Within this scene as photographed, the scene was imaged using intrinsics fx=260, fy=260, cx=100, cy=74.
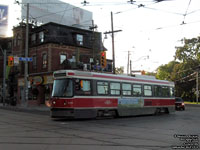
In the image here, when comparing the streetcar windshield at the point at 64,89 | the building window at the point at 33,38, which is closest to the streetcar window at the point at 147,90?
the streetcar windshield at the point at 64,89

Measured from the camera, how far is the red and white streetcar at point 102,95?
15.1 m

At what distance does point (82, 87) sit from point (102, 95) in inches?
67.2

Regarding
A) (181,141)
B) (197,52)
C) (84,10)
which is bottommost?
(181,141)

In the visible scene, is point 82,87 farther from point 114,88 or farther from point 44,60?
point 44,60

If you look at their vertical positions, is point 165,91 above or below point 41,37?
below

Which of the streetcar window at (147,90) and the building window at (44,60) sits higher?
the building window at (44,60)

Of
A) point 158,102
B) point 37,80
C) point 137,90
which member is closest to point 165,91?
point 158,102

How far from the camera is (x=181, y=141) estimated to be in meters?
8.74

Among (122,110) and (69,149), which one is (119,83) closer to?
(122,110)

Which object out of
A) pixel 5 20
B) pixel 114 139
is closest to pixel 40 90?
pixel 5 20

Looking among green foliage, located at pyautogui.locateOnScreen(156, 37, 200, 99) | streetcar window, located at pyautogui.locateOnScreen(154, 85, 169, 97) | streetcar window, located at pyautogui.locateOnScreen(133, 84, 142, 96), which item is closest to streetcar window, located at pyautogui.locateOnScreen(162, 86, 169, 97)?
streetcar window, located at pyautogui.locateOnScreen(154, 85, 169, 97)

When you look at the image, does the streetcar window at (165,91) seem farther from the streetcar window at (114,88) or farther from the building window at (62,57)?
the building window at (62,57)

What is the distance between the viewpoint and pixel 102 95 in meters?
16.7

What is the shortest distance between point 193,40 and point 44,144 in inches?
2340
